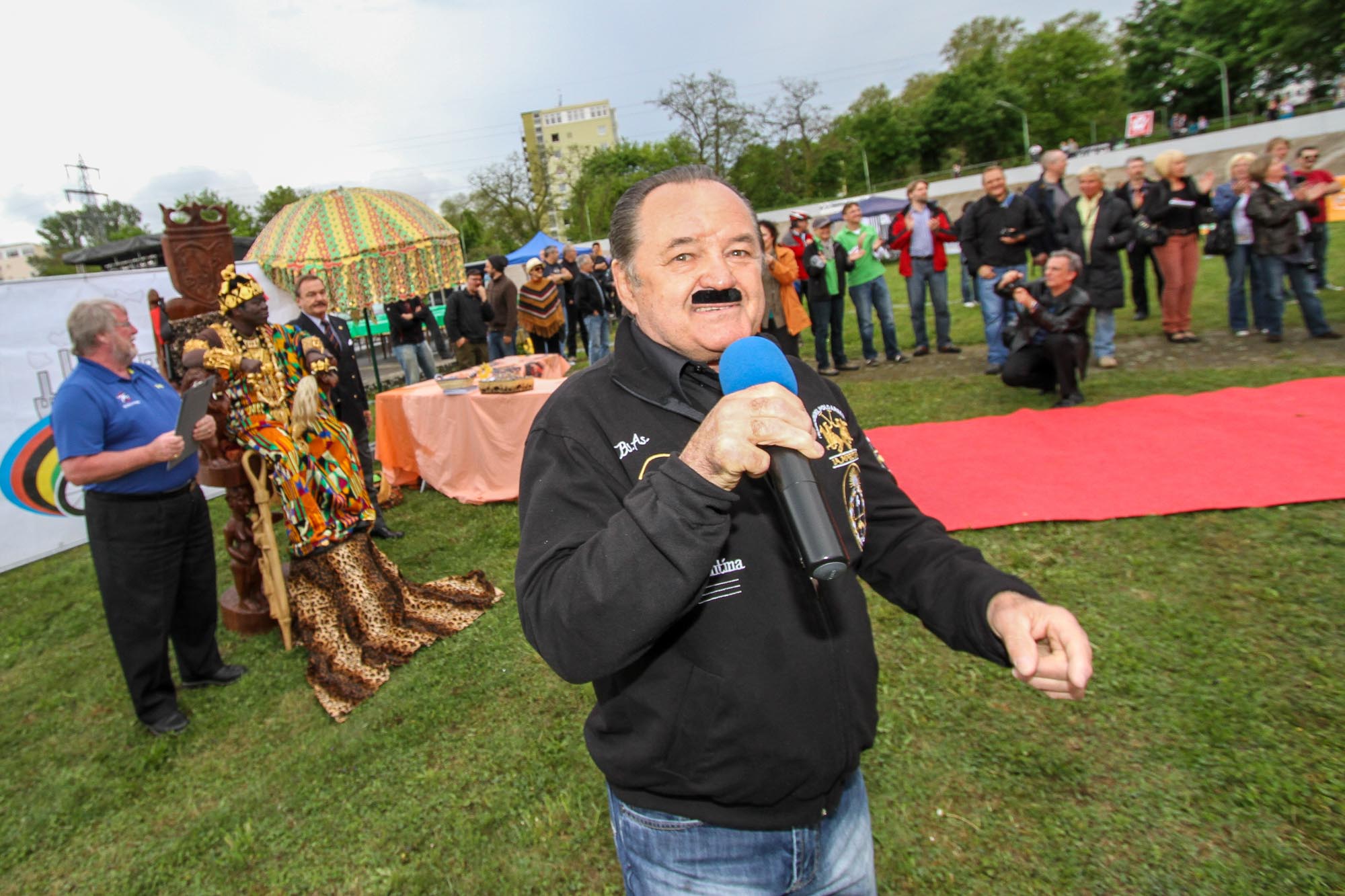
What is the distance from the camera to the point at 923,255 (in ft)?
31.5

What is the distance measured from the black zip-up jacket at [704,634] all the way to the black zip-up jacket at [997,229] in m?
8.13

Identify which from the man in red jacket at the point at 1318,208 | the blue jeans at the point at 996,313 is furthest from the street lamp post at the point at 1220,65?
the blue jeans at the point at 996,313

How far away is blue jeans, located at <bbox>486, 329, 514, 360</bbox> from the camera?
38.3ft

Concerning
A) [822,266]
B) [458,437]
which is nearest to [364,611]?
A: [458,437]

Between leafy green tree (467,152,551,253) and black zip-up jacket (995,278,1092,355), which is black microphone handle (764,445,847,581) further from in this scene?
leafy green tree (467,152,551,253)

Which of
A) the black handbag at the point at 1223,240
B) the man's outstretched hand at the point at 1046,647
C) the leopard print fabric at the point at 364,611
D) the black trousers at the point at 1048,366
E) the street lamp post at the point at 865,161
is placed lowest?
the leopard print fabric at the point at 364,611

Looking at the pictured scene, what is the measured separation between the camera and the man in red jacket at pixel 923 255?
9602 millimetres

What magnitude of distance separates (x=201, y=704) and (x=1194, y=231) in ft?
34.4

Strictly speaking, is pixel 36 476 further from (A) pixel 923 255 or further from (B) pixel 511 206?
(B) pixel 511 206

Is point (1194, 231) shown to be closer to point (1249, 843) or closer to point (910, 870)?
point (1249, 843)

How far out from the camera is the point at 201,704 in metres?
4.23

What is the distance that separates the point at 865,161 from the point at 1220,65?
904 inches

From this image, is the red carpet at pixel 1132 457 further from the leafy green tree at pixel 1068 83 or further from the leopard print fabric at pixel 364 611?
the leafy green tree at pixel 1068 83

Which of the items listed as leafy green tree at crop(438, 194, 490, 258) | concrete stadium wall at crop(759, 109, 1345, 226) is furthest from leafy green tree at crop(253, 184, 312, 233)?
concrete stadium wall at crop(759, 109, 1345, 226)
